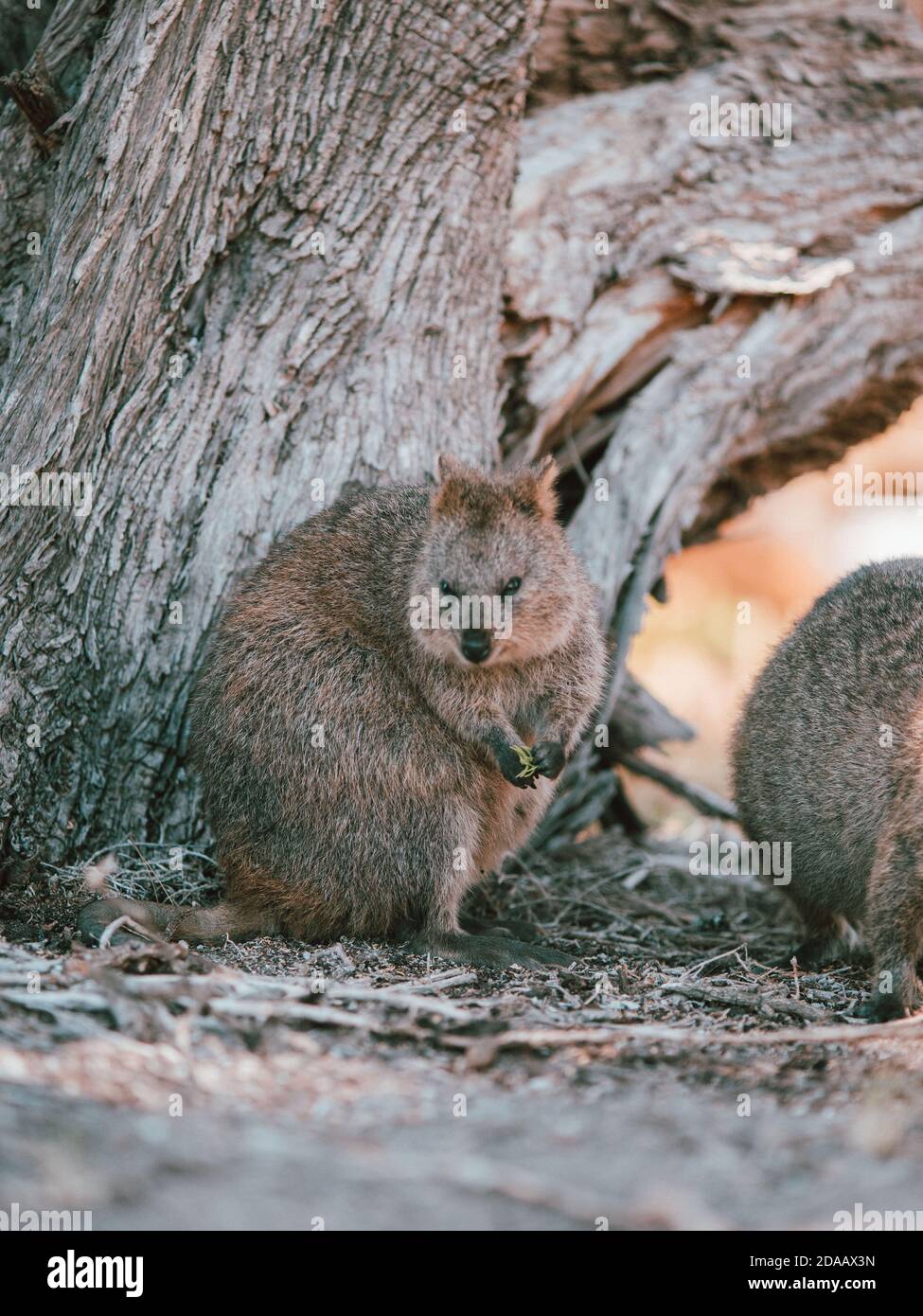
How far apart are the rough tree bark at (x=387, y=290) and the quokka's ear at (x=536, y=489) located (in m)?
1.08

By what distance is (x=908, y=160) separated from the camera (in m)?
7.86

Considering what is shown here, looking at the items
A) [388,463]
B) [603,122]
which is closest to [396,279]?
[388,463]

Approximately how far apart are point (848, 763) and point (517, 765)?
1456mm

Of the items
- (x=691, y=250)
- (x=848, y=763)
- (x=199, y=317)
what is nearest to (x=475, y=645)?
(x=848, y=763)

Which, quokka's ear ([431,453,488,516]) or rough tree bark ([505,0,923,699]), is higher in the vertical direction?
rough tree bark ([505,0,923,699])

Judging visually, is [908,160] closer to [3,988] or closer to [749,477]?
[749,477]

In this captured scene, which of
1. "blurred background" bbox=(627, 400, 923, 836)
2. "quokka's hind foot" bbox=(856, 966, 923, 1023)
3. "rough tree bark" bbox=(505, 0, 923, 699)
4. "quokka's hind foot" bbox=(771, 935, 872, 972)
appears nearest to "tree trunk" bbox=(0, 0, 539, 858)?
"rough tree bark" bbox=(505, 0, 923, 699)

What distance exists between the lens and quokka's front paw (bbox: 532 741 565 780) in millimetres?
5309

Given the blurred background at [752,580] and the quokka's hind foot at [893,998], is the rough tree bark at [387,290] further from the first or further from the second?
the blurred background at [752,580]

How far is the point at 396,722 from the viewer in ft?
17.1

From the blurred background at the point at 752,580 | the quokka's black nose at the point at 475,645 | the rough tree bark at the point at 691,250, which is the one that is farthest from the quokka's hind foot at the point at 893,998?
the blurred background at the point at 752,580

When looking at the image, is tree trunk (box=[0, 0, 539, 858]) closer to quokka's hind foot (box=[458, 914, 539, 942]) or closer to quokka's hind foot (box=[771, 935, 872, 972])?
quokka's hind foot (box=[458, 914, 539, 942])

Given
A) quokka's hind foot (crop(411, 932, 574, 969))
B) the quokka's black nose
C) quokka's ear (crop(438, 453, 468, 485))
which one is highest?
quokka's ear (crop(438, 453, 468, 485))

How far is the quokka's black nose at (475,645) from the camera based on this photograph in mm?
4949
